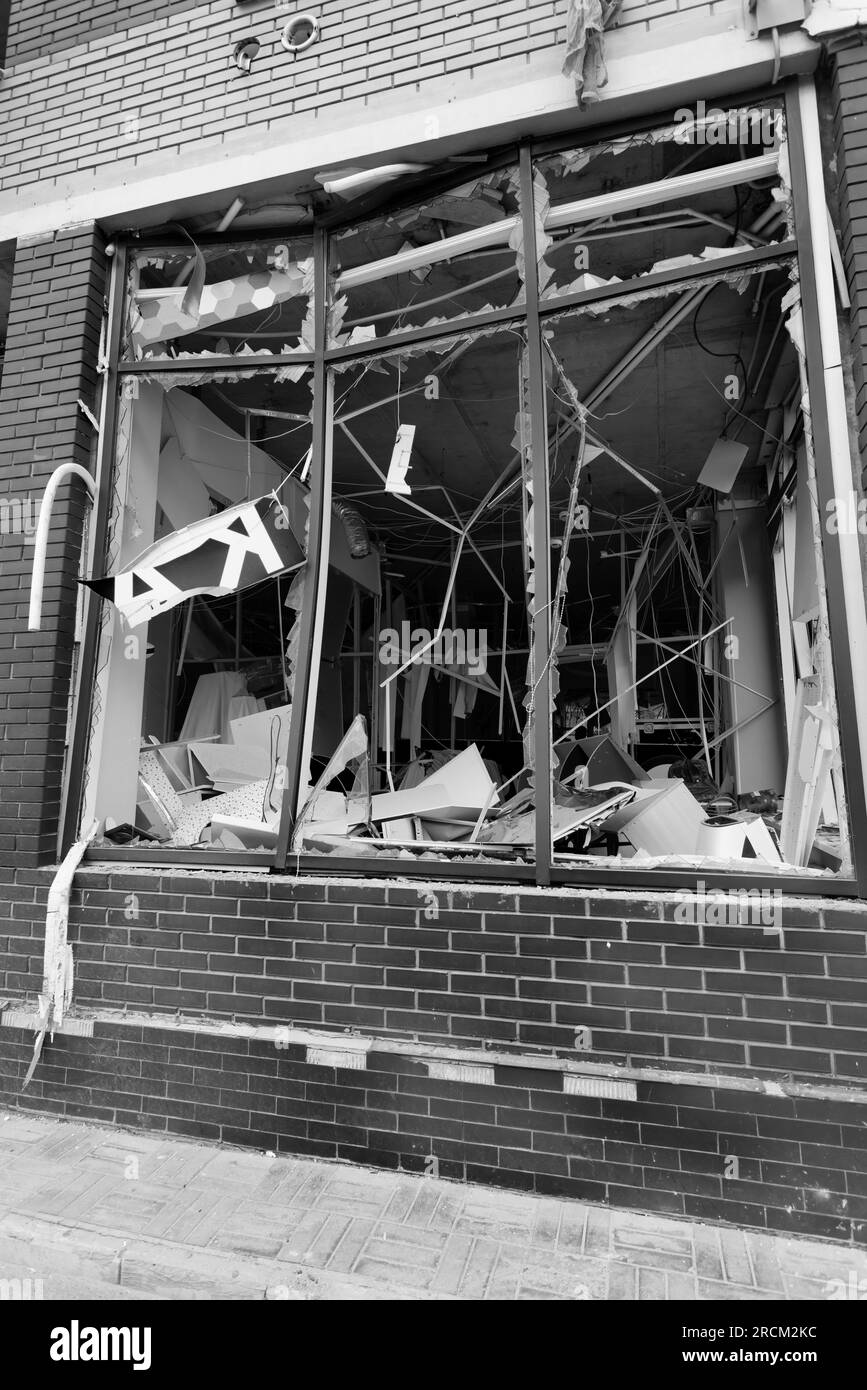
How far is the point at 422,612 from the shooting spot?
31.7 feet

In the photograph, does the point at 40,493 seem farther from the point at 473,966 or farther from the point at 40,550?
the point at 473,966

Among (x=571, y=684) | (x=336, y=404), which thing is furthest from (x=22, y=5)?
(x=571, y=684)

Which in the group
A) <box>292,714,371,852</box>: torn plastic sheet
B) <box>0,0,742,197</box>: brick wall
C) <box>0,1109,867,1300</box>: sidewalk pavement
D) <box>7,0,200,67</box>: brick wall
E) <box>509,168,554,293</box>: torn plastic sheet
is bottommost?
<box>0,1109,867,1300</box>: sidewalk pavement

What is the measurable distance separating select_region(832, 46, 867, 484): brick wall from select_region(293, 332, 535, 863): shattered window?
55.9 inches

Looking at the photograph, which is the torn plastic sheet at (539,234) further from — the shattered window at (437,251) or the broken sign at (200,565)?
the broken sign at (200,565)

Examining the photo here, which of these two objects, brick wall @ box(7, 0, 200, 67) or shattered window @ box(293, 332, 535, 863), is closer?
shattered window @ box(293, 332, 535, 863)

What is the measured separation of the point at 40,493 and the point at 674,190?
3.56 meters

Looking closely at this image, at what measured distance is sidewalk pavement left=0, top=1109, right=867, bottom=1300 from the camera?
7.91 feet

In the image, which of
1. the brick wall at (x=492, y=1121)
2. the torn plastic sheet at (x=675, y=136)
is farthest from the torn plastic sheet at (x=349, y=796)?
the torn plastic sheet at (x=675, y=136)

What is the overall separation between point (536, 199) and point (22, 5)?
12.2 ft

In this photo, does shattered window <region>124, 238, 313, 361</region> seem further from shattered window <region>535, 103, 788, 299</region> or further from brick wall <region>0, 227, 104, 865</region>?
shattered window <region>535, 103, 788, 299</region>

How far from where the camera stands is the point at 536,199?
345 cm

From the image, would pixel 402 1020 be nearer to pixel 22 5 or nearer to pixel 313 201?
pixel 313 201

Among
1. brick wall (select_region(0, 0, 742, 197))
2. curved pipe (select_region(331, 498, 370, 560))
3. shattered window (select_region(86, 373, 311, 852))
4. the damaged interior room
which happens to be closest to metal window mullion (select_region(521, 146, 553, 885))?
the damaged interior room
